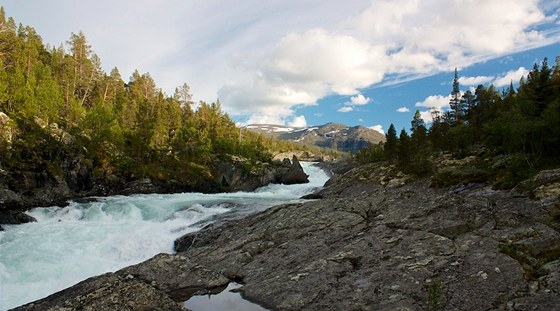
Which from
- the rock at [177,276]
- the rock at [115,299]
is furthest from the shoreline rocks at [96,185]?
the rock at [115,299]

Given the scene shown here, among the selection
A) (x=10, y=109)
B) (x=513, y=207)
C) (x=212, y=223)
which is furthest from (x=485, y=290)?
(x=10, y=109)

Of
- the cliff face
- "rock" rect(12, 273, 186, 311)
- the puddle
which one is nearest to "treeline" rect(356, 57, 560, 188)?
the cliff face

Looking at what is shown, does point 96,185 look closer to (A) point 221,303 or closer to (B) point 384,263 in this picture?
(A) point 221,303

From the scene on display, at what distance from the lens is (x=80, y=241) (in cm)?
2731

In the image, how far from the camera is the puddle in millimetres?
11867

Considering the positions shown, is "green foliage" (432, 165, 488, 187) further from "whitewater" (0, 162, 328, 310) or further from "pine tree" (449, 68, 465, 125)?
"pine tree" (449, 68, 465, 125)

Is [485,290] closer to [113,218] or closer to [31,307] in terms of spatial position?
[31,307]

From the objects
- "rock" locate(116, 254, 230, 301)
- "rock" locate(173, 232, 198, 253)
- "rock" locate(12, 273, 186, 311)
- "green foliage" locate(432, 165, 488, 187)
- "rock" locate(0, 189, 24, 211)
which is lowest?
"rock" locate(173, 232, 198, 253)

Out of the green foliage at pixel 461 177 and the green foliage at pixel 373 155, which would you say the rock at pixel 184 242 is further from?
the green foliage at pixel 373 155

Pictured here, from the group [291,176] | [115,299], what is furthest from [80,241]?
[291,176]

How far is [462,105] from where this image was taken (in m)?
97.5

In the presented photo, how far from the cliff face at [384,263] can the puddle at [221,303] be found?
0.40 meters

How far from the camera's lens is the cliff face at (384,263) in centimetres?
1035

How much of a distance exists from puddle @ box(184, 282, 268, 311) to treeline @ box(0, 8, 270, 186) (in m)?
44.2
